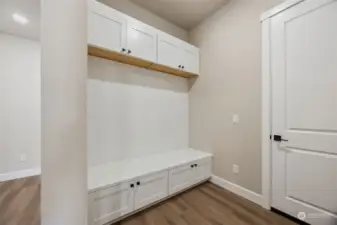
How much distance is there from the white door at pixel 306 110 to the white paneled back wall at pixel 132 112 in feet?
5.25

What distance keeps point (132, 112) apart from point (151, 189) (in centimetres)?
113

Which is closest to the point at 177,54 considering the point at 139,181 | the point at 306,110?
the point at 306,110

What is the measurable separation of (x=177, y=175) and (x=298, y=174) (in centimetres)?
142

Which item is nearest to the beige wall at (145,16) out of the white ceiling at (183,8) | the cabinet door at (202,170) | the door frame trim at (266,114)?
the white ceiling at (183,8)

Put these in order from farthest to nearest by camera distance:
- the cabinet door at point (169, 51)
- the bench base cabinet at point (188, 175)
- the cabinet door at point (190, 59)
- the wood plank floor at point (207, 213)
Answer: the cabinet door at point (190, 59), the cabinet door at point (169, 51), the bench base cabinet at point (188, 175), the wood plank floor at point (207, 213)

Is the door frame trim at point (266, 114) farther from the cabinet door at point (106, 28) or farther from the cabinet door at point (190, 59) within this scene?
the cabinet door at point (106, 28)

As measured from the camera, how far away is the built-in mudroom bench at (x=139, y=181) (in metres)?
1.75

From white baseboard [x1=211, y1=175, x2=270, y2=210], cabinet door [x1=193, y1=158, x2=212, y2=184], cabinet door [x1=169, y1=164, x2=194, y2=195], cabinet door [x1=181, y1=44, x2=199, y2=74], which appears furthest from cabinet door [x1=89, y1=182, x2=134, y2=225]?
cabinet door [x1=181, y1=44, x2=199, y2=74]

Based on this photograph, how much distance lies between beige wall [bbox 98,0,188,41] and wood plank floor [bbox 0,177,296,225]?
278cm

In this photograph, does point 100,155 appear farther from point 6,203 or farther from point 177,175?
point 6,203

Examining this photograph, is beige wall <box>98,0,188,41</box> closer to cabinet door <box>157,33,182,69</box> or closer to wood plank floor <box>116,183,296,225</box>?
cabinet door <box>157,33,182,69</box>

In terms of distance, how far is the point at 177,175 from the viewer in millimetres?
2418

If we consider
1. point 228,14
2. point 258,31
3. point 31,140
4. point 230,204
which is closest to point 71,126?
point 230,204

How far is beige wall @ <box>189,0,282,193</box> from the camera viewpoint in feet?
7.55
